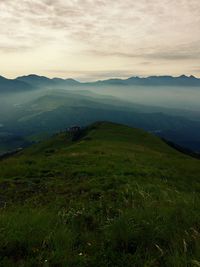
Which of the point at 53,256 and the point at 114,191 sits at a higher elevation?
the point at 53,256

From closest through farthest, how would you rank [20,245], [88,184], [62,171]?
[20,245], [88,184], [62,171]

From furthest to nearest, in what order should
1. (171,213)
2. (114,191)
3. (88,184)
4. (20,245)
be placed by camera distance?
(88,184) → (114,191) → (171,213) → (20,245)

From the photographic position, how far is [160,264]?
5.91 m

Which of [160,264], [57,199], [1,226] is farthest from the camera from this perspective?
[57,199]

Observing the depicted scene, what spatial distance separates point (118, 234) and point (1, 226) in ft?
9.58

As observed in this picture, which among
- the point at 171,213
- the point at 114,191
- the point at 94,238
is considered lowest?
the point at 114,191

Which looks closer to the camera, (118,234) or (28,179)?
(118,234)

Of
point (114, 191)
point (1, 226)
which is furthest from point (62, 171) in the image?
point (1, 226)

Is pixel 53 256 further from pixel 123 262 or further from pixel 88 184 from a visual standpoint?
pixel 88 184

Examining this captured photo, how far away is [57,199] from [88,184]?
340 cm

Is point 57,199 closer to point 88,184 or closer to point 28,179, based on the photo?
point 88,184

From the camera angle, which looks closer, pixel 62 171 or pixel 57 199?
pixel 57 199

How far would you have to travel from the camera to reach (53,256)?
614 centimetres

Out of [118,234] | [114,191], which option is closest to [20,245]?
[118,234]
